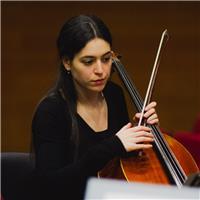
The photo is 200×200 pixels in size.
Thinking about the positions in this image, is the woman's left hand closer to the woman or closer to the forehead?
the woman

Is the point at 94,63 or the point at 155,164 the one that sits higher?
the point at 94,63

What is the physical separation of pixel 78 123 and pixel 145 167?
22 centimetres

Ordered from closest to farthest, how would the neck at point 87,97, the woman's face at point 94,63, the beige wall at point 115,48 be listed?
the woman's face at point 94,63 < the neck at point 87,97 < the beige wall at point 115,48

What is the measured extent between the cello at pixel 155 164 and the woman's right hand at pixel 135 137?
0.16ft

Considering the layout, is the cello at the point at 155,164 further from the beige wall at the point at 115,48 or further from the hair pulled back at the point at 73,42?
the beige wall at the point at 115,48

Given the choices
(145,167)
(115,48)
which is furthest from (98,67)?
(115,48)

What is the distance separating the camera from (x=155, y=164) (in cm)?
109

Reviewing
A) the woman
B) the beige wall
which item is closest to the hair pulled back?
the woman

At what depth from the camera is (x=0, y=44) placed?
2.55 meters

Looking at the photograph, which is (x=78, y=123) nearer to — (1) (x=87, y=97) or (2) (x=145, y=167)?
(1) (x=87, y=97)

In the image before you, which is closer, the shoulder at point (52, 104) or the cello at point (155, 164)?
the cello at point (155, 164)

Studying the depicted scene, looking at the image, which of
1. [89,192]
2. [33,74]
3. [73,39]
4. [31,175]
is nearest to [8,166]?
[31,175]

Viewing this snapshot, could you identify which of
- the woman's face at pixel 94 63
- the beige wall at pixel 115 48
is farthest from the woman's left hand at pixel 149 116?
the beige wall at pixel 115 48

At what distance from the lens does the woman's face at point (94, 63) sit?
1.14 meters
